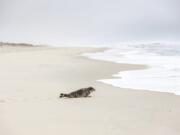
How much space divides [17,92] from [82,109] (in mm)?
1409

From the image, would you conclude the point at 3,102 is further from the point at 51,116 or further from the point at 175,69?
the point at 175,69

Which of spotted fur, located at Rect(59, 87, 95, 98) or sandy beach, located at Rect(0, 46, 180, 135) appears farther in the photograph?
spotted fur, located at Rect(59, 87, 95, 98)

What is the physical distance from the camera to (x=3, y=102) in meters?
4.12

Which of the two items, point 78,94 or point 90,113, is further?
point 78,94

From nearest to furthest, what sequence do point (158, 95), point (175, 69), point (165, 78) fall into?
point (158, 95)
point (165, 78)
point (175, 69)

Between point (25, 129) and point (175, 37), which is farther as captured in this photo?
point (175, 37)

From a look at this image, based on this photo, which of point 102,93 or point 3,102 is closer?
point 3,102

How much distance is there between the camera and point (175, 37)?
26.0 meters

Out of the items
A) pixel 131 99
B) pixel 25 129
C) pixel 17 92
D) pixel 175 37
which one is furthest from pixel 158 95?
pixel 175 37

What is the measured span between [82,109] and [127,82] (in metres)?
2.48

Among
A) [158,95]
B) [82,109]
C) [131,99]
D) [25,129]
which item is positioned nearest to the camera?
[25,129]

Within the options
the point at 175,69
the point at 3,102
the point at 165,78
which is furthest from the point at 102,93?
the point at 175,69

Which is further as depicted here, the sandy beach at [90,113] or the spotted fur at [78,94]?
the spotted fur at [78,94]

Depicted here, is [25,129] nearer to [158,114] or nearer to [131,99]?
[158,114]
